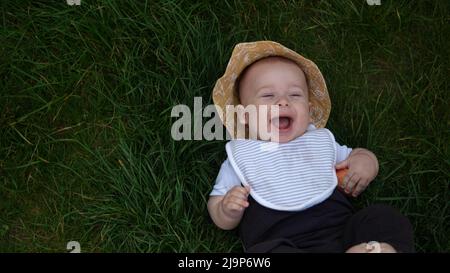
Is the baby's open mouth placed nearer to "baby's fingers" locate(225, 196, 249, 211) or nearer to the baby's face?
the baby's face

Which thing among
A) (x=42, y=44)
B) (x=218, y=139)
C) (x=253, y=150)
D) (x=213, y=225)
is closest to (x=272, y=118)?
(x=253, y=150)

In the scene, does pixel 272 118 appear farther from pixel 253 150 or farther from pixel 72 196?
pixel 72 196

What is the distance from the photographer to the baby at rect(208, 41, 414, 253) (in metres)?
2.06

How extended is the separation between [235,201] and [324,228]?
0.33m

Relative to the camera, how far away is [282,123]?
7.29 ft

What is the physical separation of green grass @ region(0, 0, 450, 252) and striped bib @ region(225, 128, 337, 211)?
19cm

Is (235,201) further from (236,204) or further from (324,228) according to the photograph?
(324,228)

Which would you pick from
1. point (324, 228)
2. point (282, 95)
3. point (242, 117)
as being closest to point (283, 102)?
point (282, 95)

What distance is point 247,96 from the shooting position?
2.25 meters

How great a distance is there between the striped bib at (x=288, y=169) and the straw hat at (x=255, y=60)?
0.14m

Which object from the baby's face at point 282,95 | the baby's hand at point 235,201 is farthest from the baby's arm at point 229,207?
the baby's face at point 282,95

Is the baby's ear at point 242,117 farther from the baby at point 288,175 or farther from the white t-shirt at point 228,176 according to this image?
the white t-shirt at point 228,176

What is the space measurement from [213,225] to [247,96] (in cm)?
52

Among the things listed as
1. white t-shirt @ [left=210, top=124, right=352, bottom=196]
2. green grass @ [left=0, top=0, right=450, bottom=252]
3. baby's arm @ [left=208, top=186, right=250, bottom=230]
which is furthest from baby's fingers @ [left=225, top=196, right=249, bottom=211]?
green grass @ [left=0, top=0, right=450, bottom=252]
